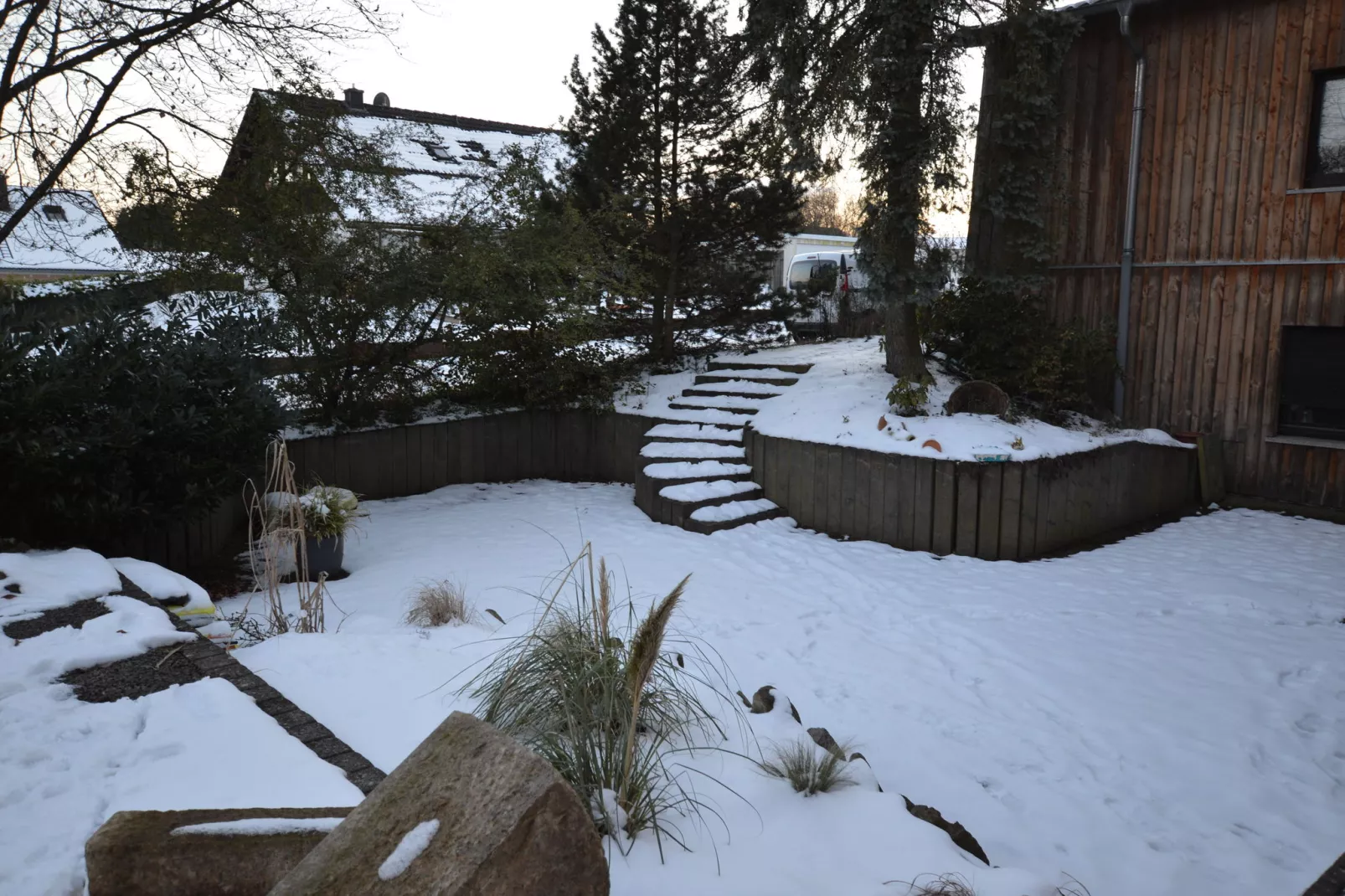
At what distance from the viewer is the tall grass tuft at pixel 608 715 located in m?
2.59

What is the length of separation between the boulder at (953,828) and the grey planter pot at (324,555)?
15.3 ft

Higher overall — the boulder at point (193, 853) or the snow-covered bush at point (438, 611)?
the boulder at point (193, 853)

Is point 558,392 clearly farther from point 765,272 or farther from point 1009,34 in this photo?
point 1009,34

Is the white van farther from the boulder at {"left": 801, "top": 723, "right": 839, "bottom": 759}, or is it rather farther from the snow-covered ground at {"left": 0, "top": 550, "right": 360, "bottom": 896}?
the snow-covered ground at {"left": 0, "top": 550, "right": 360, "bottom": 896}

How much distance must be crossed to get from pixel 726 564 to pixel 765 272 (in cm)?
561

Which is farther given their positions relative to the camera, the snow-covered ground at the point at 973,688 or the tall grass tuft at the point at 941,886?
the snow-covered ground at the point at 973,688

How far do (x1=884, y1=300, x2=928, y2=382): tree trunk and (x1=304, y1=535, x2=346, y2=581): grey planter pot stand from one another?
4993mm

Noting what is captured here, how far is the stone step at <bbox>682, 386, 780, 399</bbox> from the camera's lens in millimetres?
9719

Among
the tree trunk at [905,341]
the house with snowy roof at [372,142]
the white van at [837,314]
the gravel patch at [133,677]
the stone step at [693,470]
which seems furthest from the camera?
the white van at [837,314]

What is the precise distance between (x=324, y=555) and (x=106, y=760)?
387cm

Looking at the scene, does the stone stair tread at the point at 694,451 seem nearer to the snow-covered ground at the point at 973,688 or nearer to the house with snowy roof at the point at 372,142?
the snow-covered ground at the point at 973,688

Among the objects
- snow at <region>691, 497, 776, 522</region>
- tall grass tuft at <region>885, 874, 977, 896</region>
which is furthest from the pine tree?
tall grass tuft at <region>885, 874, 977, 896</region>

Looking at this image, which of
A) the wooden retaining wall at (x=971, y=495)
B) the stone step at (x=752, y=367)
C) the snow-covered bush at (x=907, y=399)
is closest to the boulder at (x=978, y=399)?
the snow-covered bush at (x=907, y=399)

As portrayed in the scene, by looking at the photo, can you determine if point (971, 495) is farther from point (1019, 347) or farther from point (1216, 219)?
point (1216, 219)
